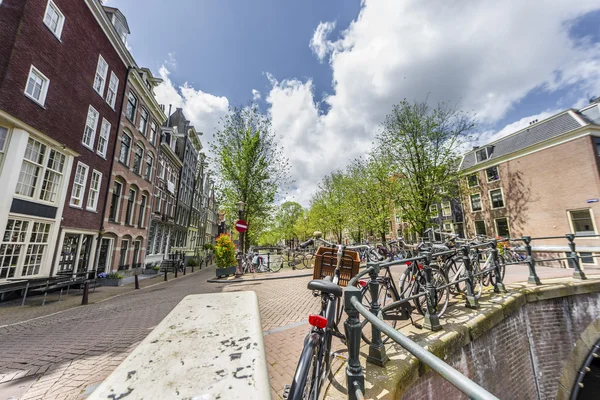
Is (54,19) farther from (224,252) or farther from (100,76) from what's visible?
(224,252)

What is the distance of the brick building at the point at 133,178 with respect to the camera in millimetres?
13156

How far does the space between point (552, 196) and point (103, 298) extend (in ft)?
94.1

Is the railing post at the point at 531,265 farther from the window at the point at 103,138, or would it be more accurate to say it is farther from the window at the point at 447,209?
the window at the point at 447,209

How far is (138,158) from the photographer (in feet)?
52.1

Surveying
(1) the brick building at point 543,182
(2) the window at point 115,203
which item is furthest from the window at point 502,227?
(2) the window at point 115,203

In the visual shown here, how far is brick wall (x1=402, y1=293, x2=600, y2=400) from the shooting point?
386 cm

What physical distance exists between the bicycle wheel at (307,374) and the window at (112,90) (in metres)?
16.4

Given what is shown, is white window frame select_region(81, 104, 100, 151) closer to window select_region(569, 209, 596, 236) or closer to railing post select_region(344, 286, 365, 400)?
railing post select_region(344, 286, 365, 400)

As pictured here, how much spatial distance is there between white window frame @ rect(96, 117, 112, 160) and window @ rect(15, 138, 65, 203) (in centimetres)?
261

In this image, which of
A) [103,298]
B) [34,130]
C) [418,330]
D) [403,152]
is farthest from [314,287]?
[403,152]

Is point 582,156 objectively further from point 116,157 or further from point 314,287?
point 116,157

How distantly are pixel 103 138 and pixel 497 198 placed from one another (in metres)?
30.9

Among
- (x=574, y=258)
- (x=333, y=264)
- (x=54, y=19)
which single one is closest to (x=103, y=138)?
(x=54, y=19)

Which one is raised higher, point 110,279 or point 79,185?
point 79,185
